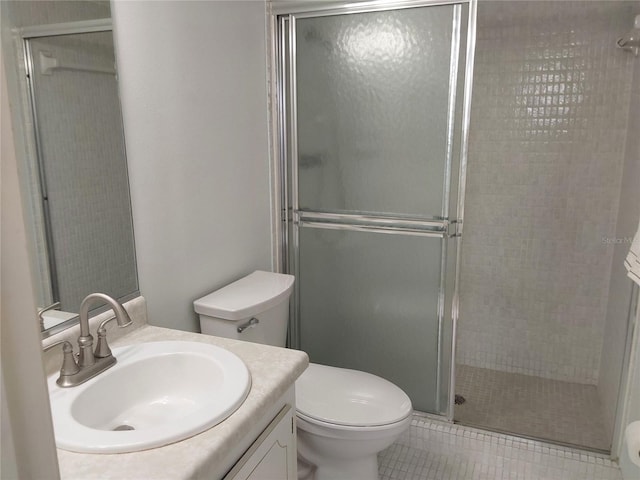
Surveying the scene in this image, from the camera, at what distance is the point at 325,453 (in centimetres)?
187

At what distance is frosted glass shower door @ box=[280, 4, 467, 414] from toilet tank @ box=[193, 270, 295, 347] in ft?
1.44

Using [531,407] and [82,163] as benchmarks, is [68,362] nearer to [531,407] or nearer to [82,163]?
[82,163]

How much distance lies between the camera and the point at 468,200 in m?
2.97

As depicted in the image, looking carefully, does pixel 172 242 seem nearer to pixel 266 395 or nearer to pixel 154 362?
pixel 154 362

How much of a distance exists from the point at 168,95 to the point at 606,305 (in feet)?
8.12

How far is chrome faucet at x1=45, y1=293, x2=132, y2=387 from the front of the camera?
1193mm

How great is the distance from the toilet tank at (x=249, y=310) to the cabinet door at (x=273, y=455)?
0.51m

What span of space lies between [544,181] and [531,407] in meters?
1.21

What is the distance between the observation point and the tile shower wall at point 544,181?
8.61 ft

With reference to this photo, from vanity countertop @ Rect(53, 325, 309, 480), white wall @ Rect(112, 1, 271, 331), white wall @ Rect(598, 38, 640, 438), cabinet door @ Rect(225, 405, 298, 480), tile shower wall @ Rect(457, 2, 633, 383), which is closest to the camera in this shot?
vanity countertop @ Rect(53, 325, 309, 480)

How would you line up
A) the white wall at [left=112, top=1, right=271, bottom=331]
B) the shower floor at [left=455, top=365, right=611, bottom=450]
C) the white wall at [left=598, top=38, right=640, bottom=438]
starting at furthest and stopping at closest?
the shower floor at [left=455, top=365, right=611, bottom=450]
the white wall at [left=598, top=38, right=640, bottom=438]
the white wall at [left=112, top=1, right=271, bottom=331]

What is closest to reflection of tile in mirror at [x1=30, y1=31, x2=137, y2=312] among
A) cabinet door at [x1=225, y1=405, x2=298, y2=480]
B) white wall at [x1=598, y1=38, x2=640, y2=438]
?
cabinet door at [x1=225, y1=405, x2=298, y2=480]

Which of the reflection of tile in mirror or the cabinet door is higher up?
the reflection of tile in mirror

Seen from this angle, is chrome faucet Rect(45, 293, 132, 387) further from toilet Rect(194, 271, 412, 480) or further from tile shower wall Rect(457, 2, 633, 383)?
tile shower wall Rect(457, 2, 633, 383)
